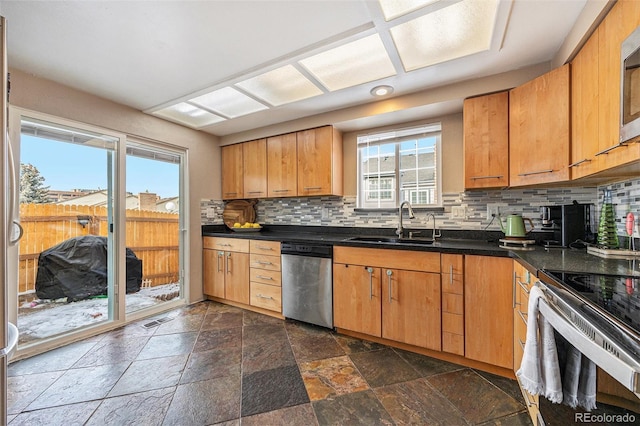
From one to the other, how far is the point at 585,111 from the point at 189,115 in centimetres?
336

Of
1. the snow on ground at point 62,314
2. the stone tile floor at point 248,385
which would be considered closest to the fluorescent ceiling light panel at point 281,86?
the stone tile floor at point 248,385

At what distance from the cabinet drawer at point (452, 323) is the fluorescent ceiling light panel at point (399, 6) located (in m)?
1.96

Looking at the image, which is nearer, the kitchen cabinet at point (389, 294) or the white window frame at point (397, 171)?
the kitchen cabinet at point (389, 294)

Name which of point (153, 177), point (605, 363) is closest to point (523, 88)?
point (605, 363)

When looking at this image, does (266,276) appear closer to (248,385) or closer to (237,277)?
(237,277)

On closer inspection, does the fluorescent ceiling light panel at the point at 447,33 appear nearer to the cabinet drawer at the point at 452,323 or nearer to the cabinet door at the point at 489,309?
the cabinet door at the point at 489,309

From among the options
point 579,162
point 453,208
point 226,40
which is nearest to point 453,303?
point 453,208

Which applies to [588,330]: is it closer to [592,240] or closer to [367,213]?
[592,240]

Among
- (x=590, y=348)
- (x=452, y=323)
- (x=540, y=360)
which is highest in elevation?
(x=590, y=348)

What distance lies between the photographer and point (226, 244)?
3.14m

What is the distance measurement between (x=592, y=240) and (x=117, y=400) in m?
3.31

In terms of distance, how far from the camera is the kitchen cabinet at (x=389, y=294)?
1.95 metres

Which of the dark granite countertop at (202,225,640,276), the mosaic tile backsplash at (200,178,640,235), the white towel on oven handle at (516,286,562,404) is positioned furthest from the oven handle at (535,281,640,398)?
the mosaic tile backsplash at (200,178,640,235)

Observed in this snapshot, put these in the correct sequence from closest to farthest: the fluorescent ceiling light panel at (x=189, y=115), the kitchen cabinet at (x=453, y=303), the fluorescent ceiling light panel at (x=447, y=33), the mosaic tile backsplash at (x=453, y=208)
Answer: the fluorescent ceiling light panel at (x=447, y=33) < the mosaic tile backsplash at (x=453, y=208) < the kitchen cabinet at (x=453, y=303) < the fluorescent ceiling light panel at (x=189, y=115)
